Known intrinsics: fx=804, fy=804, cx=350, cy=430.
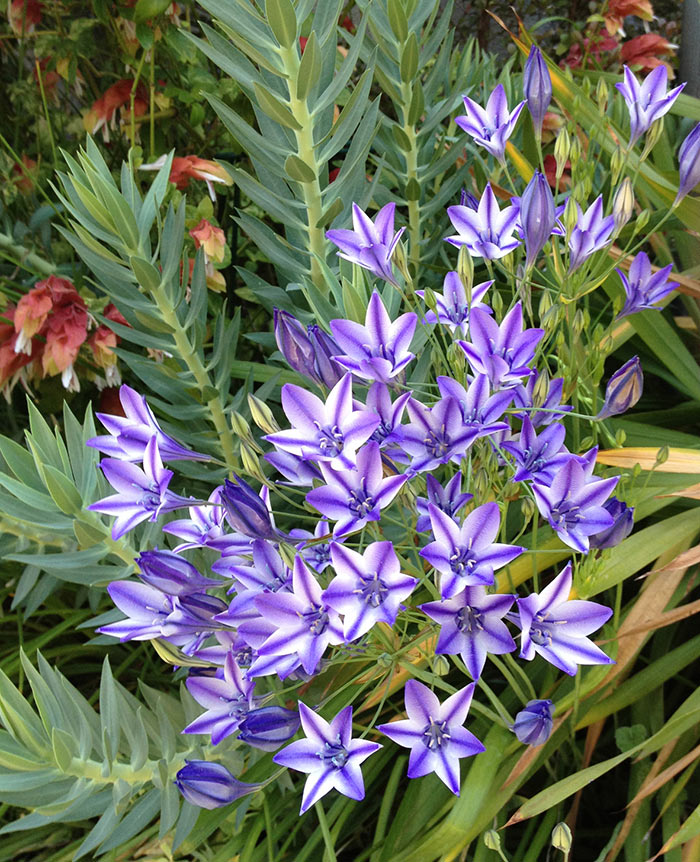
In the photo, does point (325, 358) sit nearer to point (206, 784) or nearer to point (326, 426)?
point (326, 426)

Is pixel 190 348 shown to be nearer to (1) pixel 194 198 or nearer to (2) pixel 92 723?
(2) pixel 92 723

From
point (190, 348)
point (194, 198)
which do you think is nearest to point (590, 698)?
point (190, 348)

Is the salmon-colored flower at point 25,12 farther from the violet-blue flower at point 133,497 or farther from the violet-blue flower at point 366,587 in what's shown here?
the violet-blue flower at point 366,587

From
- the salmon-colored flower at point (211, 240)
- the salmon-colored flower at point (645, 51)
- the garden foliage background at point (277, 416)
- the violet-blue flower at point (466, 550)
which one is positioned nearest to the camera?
the violet-blue flower at point (466, 550)

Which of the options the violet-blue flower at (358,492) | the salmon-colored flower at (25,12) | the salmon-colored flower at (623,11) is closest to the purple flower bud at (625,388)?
the violet-blue flower at (358,492)

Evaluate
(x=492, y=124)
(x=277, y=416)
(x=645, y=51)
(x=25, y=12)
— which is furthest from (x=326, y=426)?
(x=645, y=51)

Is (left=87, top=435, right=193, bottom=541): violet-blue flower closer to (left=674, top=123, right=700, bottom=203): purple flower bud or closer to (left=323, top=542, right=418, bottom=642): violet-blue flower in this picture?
(left=323, top=542, right=418, bottom=642): violet-blue flower
